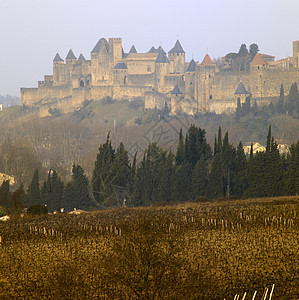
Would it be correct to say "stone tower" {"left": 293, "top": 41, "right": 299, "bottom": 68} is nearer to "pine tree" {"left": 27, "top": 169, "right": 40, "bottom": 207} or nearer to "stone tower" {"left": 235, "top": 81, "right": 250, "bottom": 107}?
"stone tower" {"left": 235, "top": 81, "right": 250, "bottom": 107}

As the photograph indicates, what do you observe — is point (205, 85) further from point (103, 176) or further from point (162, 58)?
point (103, 176)

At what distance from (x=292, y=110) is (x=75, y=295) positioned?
2271 inches

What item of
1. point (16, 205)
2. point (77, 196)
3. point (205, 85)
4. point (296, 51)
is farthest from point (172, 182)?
point (205, 85)

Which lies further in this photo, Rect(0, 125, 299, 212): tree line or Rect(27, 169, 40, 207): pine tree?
Rect(27, 169, 40, 207): pine tree

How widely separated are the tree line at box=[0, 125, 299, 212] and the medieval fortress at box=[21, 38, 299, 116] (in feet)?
132

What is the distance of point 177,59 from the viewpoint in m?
94.6

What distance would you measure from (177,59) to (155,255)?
79511mm

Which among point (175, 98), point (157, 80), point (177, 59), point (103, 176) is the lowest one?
point (103, 176)

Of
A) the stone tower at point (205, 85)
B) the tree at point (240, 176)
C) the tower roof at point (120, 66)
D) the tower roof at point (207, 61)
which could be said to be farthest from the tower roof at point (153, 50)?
the tree at point (240, 176)

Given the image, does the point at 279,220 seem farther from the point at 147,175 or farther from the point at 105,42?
the point at 105,42

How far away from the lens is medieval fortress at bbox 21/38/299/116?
7875 cm

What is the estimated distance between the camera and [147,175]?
37656 millimetres

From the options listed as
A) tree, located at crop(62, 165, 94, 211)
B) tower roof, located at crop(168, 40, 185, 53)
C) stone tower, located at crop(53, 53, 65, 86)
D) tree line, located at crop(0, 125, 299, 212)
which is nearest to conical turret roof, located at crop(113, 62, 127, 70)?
tower roof, located at crop(168, 40, 185, 53)

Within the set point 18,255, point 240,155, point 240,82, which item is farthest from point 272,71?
point 18,255
